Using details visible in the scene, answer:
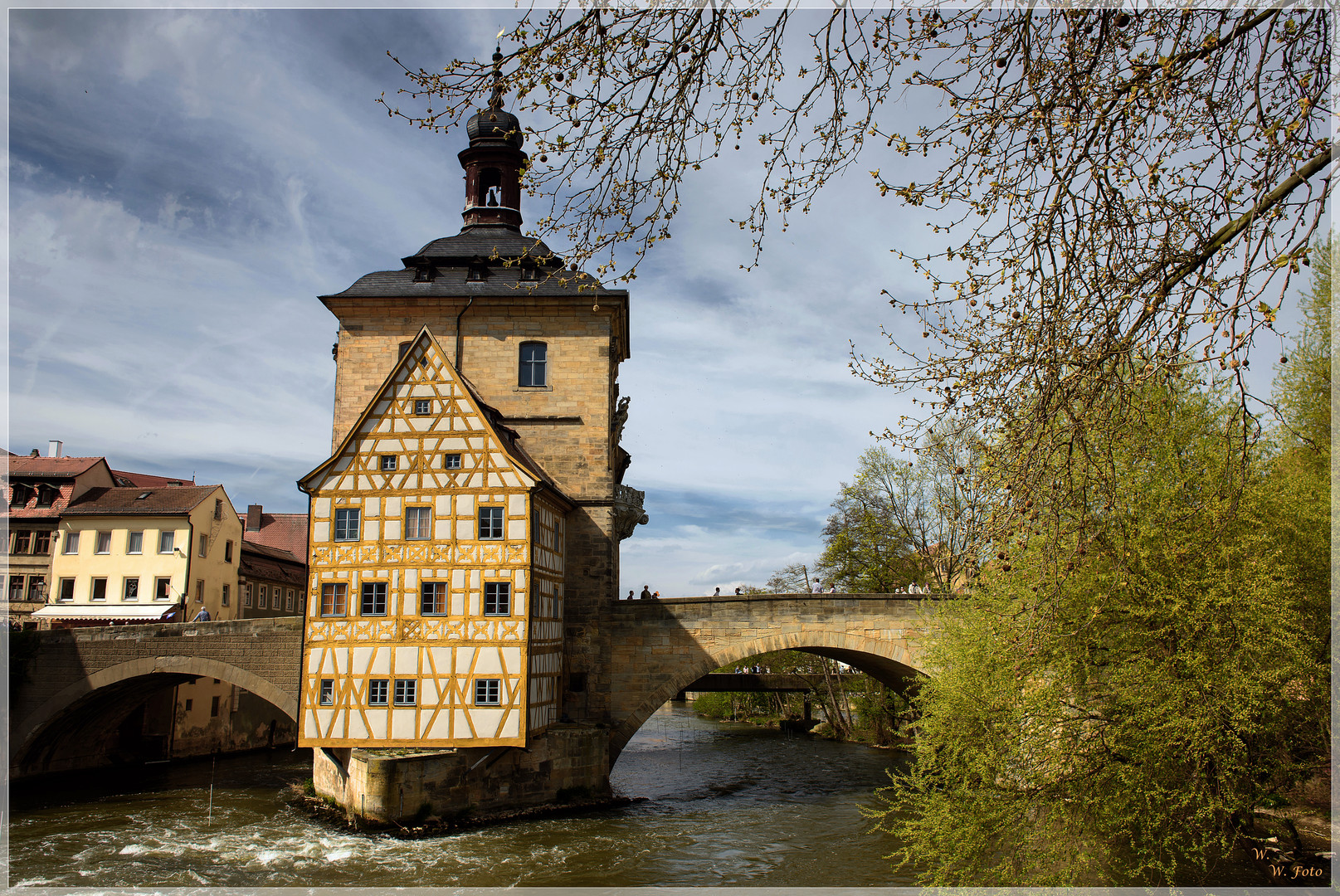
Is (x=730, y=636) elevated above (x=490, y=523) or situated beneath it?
situated beneath

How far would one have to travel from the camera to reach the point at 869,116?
420cm

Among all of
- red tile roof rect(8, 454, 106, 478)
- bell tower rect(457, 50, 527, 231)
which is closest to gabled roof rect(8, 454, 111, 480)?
red tile roof rect(8, 454, 106, 478)

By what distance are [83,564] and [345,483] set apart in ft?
49.2

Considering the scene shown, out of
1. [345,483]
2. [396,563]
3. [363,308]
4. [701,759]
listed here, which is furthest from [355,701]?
[701,759]

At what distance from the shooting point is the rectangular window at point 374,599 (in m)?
16.6

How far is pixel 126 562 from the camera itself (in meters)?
26.8

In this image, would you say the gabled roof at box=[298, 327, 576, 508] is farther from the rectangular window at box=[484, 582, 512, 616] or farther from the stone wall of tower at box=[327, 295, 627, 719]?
the stone wall of tower at box=[327, 295, 627, 719]

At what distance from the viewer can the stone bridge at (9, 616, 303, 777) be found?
19062 millimetres

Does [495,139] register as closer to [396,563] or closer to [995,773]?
[396,563]

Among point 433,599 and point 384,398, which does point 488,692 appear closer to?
point 433,599

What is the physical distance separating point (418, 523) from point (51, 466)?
1826 cm

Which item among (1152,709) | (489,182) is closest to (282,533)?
(489,182)

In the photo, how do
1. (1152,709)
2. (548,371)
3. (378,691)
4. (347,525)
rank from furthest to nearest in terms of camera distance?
(548,371) → (347,525) → (378,691) → (1152,709)

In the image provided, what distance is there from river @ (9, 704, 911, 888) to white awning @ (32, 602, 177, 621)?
4773 mm
